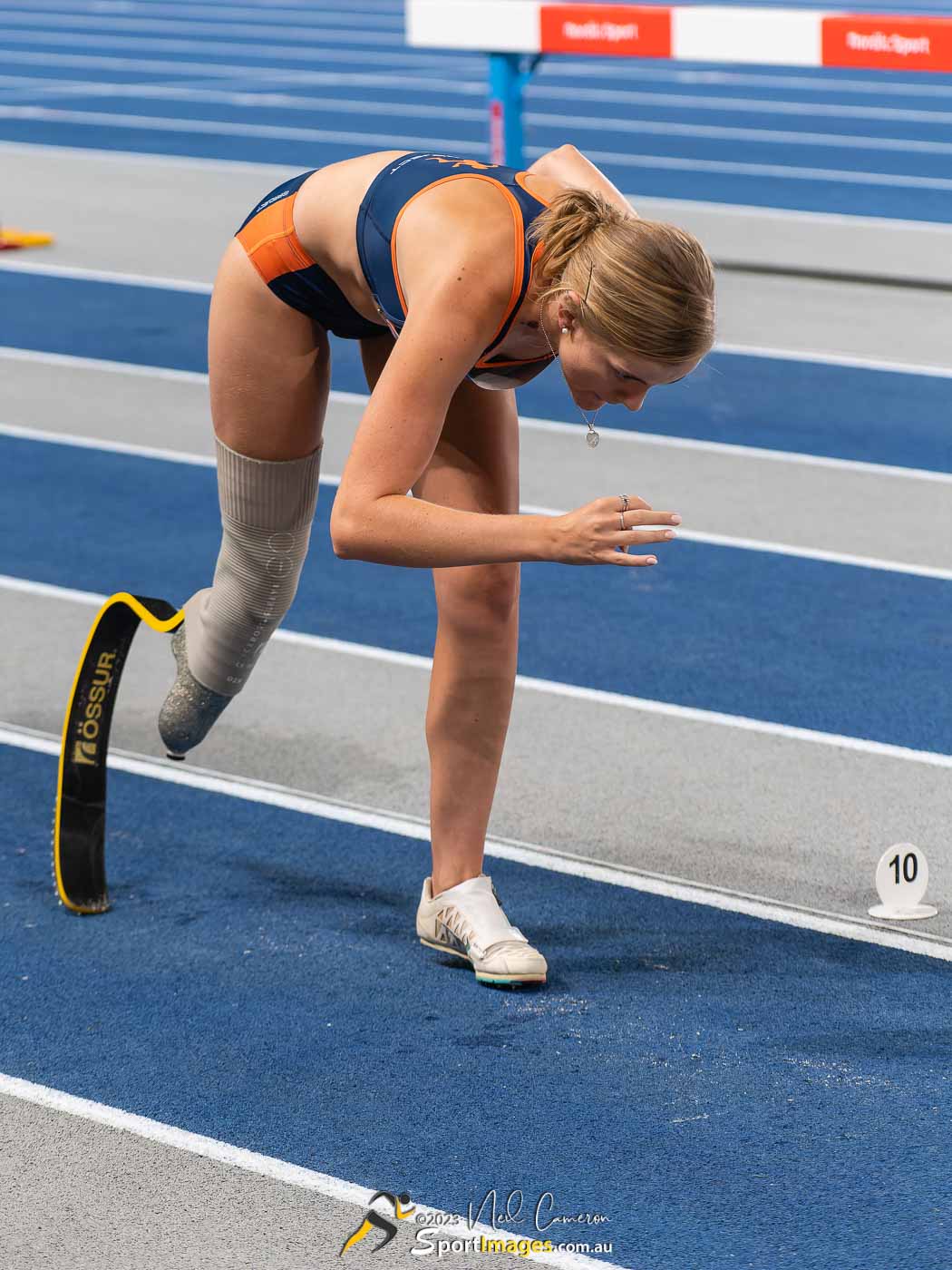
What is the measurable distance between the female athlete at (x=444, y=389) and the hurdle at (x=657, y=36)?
232 inches

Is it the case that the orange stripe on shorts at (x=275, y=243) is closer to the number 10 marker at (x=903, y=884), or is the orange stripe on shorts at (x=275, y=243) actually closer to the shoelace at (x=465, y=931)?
the shoelace at (x=465, y=931)

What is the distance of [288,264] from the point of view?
3182mm

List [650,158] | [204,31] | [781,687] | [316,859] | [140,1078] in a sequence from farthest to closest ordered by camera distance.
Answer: [204,31] → [650,158] → [781,687] → [316,859] → [140,1078]

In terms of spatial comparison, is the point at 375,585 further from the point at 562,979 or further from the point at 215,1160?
the point at 215,1160

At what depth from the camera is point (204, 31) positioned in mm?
22719

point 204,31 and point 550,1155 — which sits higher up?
point 204,31

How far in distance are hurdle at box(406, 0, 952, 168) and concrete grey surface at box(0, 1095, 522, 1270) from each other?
693 centimetres

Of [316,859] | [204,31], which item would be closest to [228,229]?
[316,859]

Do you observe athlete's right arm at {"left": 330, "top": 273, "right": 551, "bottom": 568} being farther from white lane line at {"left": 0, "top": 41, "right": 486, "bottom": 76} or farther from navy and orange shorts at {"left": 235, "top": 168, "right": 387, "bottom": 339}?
white lane line at {"left": 0, "top": 41, "right": 486, "bottom": 76}

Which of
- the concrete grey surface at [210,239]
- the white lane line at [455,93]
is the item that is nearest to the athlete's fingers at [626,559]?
the concrete grey surface at [210,239]

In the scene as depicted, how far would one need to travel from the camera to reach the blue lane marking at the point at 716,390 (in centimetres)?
721

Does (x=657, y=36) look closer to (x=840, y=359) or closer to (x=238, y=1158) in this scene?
(x=840, y=359)

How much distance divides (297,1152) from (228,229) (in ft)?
27.9

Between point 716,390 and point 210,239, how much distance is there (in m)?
3.82
